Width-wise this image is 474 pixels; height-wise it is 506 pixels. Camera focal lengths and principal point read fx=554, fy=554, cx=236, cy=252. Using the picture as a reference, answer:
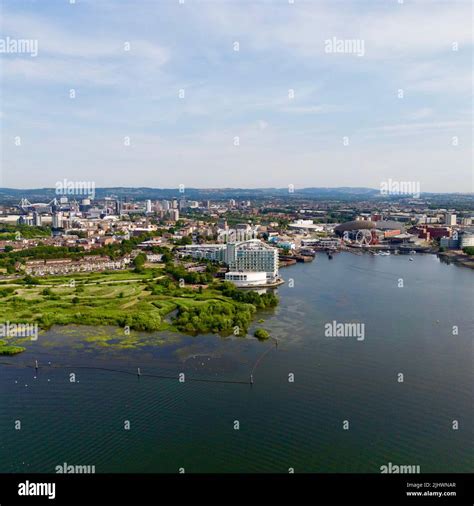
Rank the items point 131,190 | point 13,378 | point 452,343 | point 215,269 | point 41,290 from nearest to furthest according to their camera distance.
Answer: point 13,378 < point 452,343 < point 41,290 < point 215,269 < point 131,190

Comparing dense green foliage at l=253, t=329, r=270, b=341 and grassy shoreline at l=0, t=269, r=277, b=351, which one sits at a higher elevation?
grassy shoreline at l=0, t=269, r=277, b=351

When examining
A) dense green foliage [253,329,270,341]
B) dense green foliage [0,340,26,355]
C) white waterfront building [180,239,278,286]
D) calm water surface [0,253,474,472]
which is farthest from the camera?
white waterfront building [180,239,278,286]

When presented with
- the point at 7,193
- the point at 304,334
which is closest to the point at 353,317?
the point at 304,334

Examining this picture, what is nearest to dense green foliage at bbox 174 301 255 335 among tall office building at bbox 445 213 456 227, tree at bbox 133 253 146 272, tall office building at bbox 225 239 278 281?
tall office building at bbox 225 239 278 281

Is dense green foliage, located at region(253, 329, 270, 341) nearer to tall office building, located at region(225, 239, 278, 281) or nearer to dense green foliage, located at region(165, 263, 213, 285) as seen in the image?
dense green foliage, located at region(165, 263, 213, 285)

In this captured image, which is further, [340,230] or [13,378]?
[340,230]

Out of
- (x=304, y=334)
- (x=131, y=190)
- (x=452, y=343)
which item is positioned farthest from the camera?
(x=131, y=190)

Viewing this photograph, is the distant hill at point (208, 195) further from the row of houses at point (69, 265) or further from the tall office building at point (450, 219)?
the row of houses at point (69, 265)

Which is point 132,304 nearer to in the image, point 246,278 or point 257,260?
point 246,278

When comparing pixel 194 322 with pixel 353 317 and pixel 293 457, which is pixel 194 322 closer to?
pixel 353 317
